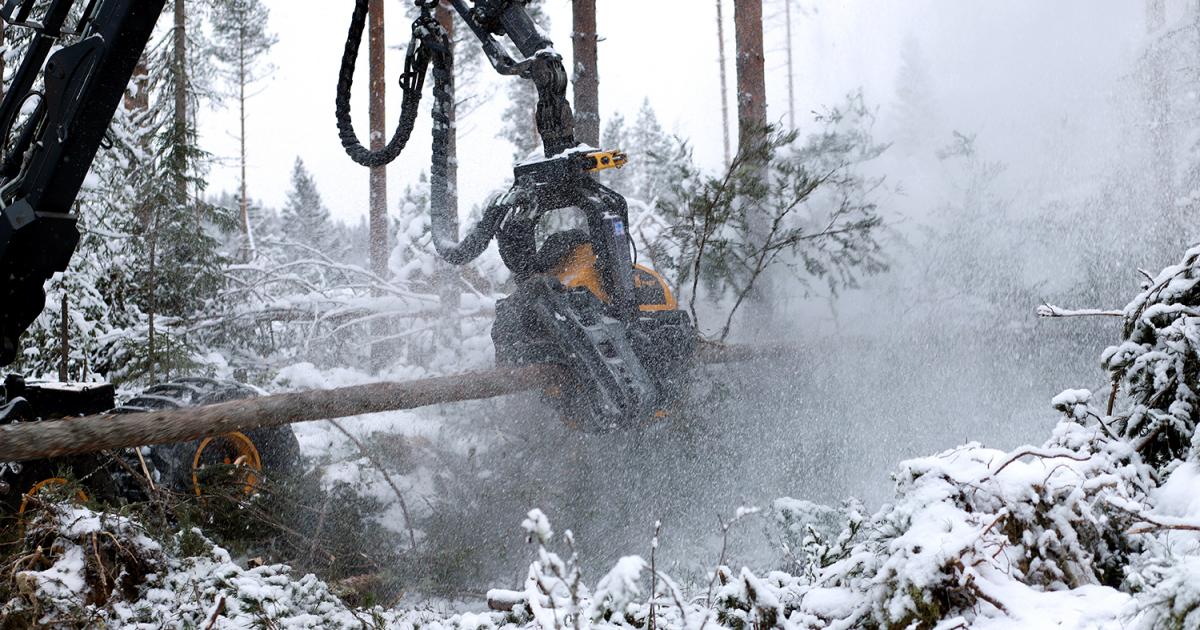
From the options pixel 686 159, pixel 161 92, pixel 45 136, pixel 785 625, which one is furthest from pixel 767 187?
pixel 161 92

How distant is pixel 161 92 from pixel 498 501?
9074 millimetres

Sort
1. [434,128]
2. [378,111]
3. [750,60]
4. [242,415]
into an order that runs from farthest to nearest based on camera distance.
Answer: [378,111] < [750,60] < [434,128] < [242,415]

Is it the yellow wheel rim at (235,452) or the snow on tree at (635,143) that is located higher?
the snow on tree at (635,143)

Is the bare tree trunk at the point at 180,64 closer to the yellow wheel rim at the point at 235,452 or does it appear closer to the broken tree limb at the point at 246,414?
the yellow wheel rim at the point at 235,452

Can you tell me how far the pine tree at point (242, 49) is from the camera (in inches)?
921

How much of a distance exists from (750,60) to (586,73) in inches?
115

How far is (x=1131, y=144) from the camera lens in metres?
8.02

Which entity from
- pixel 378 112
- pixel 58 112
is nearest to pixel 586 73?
pixel 58 112

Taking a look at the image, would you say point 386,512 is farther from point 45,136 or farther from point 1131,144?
point 1131,144

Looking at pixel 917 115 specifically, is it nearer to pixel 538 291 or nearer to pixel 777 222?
pixel 777 222

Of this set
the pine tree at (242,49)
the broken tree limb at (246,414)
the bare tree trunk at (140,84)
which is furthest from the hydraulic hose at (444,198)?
the pine tree at (242,49)

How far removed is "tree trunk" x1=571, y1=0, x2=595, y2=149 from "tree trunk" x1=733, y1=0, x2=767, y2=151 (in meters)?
2.45

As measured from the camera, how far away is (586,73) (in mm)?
8695

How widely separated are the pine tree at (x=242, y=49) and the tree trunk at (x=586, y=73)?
15.1 meters
